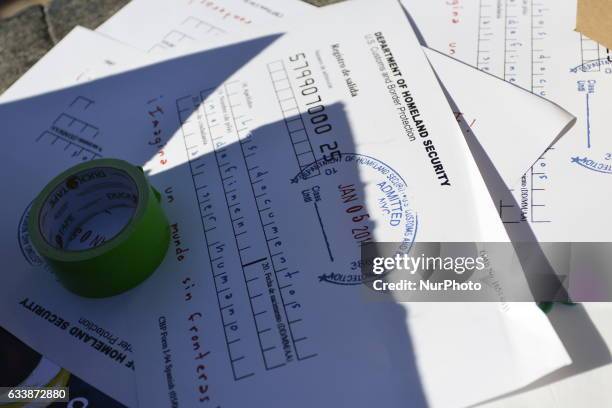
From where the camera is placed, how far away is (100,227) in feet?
2.49

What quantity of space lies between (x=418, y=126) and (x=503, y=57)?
17 centimetres

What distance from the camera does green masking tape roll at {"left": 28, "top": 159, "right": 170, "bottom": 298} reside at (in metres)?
0.69

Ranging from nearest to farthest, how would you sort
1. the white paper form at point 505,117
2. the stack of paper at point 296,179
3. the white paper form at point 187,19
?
the stack of paper at point 296,179 → the white paper form at point 505,117 → the white paper form at point 187,19

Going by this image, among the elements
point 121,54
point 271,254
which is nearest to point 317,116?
point 271,254

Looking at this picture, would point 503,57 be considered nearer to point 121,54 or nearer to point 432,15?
point 432,15

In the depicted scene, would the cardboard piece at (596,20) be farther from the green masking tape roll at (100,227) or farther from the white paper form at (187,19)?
the green masking tape roll at (100,227)

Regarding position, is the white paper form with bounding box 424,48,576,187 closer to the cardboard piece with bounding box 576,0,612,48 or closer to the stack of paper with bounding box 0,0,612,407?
the stack of paper with bounding box 0,0,612,407

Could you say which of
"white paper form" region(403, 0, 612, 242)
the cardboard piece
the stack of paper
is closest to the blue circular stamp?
the stack of paper

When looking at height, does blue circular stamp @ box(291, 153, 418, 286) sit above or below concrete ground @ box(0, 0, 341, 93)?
below
